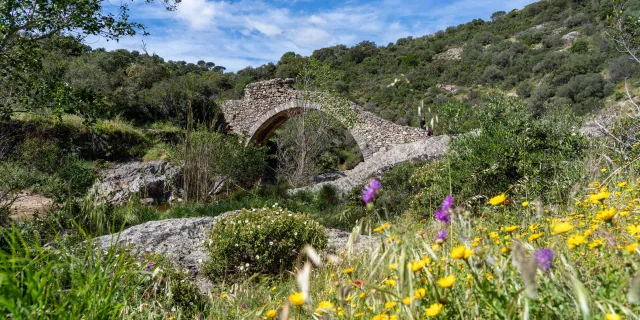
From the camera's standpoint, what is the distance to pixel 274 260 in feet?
14.6

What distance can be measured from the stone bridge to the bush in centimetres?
962

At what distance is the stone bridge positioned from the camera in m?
15.4

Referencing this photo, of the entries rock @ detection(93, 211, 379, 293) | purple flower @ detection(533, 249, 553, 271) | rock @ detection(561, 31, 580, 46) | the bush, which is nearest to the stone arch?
rock @ detection(93, 211, 379, 293)

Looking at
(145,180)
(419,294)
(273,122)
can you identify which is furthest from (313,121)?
(419,294)

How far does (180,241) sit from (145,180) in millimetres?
6629

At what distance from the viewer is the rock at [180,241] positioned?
4.59 meters

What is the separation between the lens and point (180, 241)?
5.10 metres

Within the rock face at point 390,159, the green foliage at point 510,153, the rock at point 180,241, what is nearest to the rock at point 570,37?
the rock face at point 390,159

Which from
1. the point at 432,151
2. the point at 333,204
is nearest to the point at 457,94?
the point at 432,151

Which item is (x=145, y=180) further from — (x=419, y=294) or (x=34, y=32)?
(x=419, y=294)

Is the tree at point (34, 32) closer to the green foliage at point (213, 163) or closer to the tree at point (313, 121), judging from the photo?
the green foliage at point (213, 163)

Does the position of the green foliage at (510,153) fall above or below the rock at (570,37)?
below

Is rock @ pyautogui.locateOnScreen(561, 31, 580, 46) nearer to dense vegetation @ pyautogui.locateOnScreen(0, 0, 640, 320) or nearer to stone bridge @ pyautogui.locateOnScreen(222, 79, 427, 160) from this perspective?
dense vegetation @ pyautogui.locateOnScreen(0, 0, 640, 320)

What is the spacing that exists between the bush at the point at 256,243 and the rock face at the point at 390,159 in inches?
248
